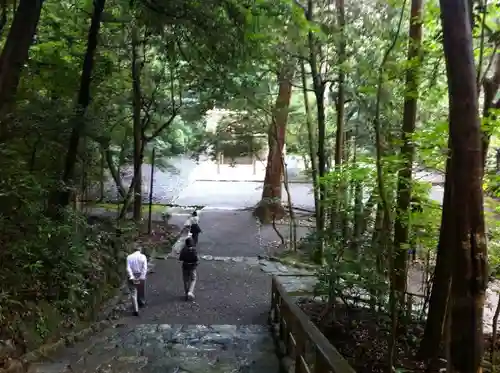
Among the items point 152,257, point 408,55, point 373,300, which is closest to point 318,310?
point 373,300

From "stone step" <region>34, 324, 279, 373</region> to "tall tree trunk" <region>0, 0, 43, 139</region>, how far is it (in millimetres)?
3490

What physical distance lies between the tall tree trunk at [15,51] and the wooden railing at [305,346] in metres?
4.98

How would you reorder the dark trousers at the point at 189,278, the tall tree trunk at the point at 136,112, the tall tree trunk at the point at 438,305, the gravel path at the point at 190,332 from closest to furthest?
the tall tree trunk at the point at 438,305 < the gravel path at the point at 190,332 < the dark trousers at the point at 189,278 < the tall tree trunk at the point at 136,112

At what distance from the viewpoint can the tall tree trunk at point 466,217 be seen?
3.21 metres

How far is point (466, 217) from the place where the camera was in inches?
127

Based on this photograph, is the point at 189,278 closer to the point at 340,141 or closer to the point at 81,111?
the point at 81,111

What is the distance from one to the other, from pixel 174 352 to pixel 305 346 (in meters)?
2.93

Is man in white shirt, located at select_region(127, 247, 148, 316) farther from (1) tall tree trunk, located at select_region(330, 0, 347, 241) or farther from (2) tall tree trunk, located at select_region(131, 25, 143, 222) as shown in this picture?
(2) tall tree trunk, located at select_region(131, 25, 143, 222)

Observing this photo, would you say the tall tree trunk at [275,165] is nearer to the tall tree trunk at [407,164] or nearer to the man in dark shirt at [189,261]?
the man in dark shirt at [189,261]

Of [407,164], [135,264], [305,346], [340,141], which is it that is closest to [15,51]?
[135,264]

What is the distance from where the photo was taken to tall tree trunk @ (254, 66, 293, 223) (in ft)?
56.1

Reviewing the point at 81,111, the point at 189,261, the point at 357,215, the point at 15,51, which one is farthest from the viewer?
the point at 189,261

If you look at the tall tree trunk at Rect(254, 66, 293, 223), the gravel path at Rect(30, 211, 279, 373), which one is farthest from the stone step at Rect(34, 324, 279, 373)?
the tall tree trunk at Rect(254, 66, 293, 223)

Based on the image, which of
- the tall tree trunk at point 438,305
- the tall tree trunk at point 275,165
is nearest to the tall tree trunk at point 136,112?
the tall tree trunk at point 275,165
